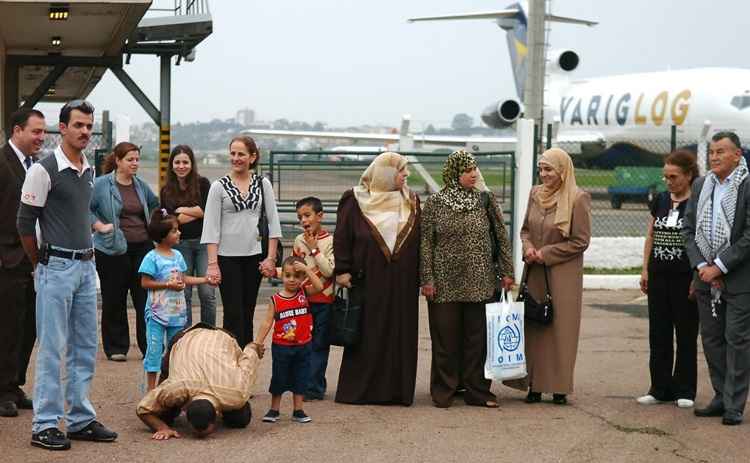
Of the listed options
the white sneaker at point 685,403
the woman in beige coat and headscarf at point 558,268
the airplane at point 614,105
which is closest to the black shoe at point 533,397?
the woman in beige coat and headscarf at point 558,268

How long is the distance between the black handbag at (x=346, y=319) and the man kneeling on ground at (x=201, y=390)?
1.11 meters

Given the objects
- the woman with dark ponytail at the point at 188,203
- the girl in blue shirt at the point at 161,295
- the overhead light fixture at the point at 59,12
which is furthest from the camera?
the overhead light fixture at the point at 59,12

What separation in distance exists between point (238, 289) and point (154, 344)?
83cm

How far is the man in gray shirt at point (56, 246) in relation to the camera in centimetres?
701

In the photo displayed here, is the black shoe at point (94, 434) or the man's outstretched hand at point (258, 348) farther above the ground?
the man's outstretched hand at point (258, 348)

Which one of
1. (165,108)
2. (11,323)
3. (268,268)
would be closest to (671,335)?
(268,268)

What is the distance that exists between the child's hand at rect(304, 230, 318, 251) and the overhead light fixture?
4.71 meters

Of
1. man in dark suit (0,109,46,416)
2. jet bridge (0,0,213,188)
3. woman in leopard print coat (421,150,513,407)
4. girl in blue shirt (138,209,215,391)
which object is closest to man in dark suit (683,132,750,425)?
woman in leopard print coat (421,150,513,407)

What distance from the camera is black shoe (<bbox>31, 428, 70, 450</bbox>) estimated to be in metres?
7.04

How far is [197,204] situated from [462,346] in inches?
100.0

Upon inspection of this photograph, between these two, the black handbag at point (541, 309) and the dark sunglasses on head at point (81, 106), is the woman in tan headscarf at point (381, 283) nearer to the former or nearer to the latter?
the black handbag at point (541, 309)

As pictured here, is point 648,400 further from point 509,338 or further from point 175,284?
point 175,284

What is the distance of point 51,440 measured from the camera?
23.1 ft

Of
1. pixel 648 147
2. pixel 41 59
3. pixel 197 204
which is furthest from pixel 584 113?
pixel 197 204
